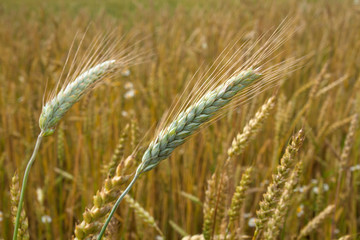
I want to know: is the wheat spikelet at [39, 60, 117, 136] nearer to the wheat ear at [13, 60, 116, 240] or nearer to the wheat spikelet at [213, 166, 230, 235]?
the wheat ear at [13, 60, 116, 240]

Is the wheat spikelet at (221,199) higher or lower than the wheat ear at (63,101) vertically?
lower

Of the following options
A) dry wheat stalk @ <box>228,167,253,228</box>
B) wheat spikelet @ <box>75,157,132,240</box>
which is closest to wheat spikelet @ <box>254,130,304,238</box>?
dry wheat stalk @ <box>228,167,253,228</box>

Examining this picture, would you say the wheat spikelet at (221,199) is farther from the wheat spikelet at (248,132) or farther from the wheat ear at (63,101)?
the wheat ear at (63,101)

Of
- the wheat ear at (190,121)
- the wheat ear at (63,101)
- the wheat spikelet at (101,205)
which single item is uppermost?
the wheat ear at (63,101)

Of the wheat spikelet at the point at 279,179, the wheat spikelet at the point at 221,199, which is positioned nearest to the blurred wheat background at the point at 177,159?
the wheat spikelet at the point at 221,199

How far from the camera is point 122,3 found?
7.89 m

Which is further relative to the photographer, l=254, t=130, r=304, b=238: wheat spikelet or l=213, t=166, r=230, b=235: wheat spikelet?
l=213, t=166, r=230, b=235: wheat spikelet

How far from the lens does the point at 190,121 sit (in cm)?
55

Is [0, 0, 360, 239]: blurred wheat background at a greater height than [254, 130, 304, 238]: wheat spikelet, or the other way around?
[0, 0, 360, 239]: blurred wheat background

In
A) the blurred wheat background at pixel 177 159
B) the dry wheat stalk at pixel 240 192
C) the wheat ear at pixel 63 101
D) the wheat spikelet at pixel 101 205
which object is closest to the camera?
the wheat spikelet at pixel 101 205

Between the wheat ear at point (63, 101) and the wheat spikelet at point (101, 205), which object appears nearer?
the wheat spikelet at point (101, 205)

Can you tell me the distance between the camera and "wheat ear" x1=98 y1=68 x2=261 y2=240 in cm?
52

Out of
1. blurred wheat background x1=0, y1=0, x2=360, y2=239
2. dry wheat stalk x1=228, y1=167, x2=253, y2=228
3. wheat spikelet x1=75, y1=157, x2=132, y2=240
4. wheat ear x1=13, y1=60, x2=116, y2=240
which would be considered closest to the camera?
wheat spikelet x1=75, y1=157, x2=132, y2=240

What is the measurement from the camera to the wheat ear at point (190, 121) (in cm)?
52
